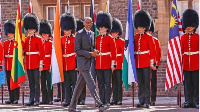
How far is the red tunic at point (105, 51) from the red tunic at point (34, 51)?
124 centimetres

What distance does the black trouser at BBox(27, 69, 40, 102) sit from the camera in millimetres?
14977

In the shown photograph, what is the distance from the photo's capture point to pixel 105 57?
14.6 metres

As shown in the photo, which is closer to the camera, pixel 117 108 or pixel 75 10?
pixel 117 108

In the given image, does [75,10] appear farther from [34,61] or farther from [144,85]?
[144,85]

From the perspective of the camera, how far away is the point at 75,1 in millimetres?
18469

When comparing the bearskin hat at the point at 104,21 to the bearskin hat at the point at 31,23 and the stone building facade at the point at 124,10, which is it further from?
the stone building facade at the point at 124,10

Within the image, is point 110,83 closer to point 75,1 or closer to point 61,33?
point 61,33

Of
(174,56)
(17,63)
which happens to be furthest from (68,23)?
(174,56)

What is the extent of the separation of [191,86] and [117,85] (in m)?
2.05

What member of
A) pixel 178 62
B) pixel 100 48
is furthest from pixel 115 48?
pixel 178 62

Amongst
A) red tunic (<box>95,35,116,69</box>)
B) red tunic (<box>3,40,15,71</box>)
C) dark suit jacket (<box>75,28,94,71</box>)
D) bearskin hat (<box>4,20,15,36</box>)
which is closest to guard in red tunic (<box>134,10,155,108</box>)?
red tunic (<box>95,35,116,69</box>)

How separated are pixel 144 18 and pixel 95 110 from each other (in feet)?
7.20

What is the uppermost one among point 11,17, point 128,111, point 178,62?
point 11,17

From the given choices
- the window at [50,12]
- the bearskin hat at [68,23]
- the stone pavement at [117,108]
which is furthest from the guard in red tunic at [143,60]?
the window at [50,12]
